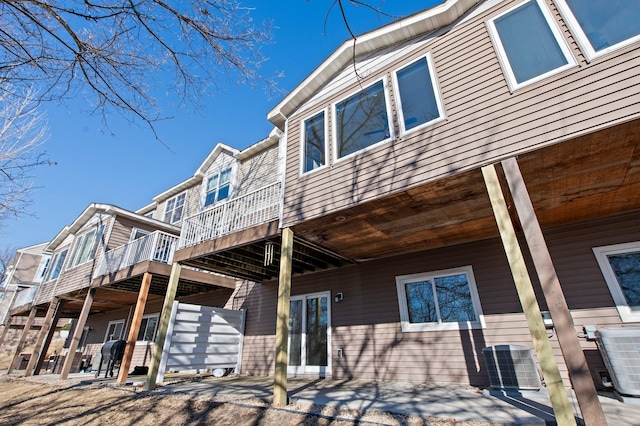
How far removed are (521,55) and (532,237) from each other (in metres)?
2.73

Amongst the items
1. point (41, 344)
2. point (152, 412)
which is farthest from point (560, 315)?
point (41, 344)

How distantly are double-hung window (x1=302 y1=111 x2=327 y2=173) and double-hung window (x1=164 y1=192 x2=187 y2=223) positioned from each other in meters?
9.57

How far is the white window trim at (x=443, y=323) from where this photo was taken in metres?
5.68

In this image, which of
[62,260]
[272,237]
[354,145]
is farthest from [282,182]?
[62,260]

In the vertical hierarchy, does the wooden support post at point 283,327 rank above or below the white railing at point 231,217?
below

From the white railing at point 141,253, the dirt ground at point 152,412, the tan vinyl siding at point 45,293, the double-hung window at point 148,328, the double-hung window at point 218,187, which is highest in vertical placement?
the double-hung window at point 218,187

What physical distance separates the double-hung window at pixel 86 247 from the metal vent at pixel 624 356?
1535 cm

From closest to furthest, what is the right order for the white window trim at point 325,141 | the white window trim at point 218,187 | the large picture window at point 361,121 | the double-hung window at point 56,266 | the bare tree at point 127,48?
the bare tree at point 127,48, the large picture window at point 361,121, the white window trim at point 325,141, the white window trim at point 218,187, the double-hung window at point 56,266

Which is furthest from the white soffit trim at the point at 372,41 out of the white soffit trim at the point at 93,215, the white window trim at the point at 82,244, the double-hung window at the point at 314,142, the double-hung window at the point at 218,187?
the white window trim at the point at 82,244

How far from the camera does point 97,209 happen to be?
1350 cm

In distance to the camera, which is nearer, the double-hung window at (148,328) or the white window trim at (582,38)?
the white window trim at (582,38)

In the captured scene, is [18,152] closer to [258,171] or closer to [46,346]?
[258,171]

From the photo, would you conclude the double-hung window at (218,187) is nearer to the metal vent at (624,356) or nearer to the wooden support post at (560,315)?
the wooden support post at (560,315)

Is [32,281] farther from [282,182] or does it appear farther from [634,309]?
[634,309]
